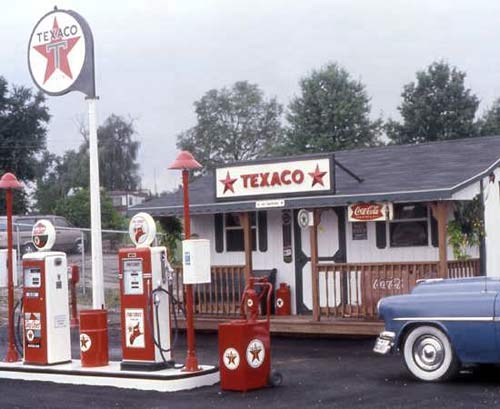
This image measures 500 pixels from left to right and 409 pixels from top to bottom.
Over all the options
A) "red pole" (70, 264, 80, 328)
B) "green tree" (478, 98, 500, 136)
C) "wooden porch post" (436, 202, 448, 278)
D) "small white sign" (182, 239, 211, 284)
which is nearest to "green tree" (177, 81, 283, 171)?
"green tree" (478, 98, 500, 136)

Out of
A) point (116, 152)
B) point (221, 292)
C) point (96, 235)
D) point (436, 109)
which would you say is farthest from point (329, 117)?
point (96, 235)

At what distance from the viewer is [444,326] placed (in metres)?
12.1

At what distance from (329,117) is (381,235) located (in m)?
32.6

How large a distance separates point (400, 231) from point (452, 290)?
672 cm

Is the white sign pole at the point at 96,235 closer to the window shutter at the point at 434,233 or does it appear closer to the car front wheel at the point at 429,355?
the car front wheel at the point at 429,355

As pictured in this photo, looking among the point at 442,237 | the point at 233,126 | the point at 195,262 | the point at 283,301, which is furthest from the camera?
the point at 233,126

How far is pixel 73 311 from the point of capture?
880 inches

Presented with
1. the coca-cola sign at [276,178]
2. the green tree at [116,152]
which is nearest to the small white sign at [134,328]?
the coca-cola sign at [276,178]

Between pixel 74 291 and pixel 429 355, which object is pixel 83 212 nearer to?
pixel 74 291

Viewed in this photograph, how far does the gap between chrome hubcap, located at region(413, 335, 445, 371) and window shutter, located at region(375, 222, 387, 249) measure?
22.2 ft

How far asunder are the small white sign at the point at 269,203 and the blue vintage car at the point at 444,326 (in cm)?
602

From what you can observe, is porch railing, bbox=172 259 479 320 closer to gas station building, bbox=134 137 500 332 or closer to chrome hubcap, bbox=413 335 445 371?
gas station building, bbox=134 137 500 332

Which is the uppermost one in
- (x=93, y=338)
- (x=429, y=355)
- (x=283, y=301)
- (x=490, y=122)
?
(x=490, y=122)

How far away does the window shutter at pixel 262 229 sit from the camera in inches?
817
